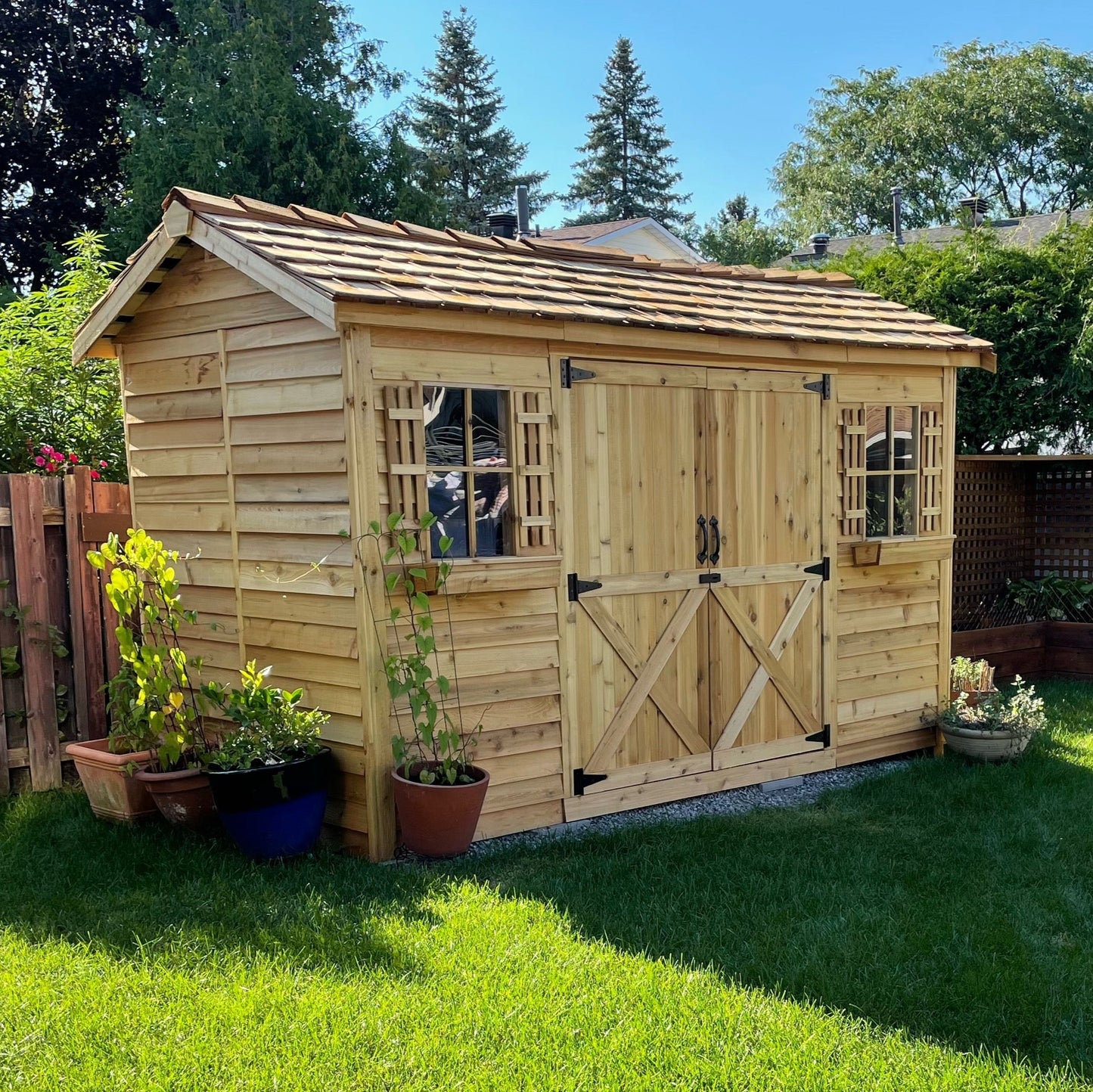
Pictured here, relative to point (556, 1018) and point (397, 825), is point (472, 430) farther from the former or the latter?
point (556, 1018)

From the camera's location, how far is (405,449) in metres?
4.76

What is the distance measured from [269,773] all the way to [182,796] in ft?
2.28

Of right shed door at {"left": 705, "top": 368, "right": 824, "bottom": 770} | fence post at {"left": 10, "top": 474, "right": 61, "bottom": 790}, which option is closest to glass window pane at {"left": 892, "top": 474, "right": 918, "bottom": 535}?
right shed door at {"left": 705, "top": 368, "right": 824, "bottom": 770}

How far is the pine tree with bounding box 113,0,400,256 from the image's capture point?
1689 centimetres

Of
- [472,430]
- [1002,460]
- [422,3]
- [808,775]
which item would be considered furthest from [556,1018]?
[422,3]

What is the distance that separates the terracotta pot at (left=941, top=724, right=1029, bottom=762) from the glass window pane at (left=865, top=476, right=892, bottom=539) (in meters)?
1.28

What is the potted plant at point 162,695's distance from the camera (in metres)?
4.94

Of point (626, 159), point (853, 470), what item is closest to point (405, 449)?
point (853, 470)

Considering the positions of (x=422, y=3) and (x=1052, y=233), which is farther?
(x=422, y=3)

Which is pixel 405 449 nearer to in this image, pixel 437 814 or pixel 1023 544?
pixel 437 814

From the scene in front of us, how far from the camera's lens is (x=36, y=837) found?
16.3 ft

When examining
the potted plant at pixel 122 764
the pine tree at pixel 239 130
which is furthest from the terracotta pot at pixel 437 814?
the pine tree at pixel 239 130

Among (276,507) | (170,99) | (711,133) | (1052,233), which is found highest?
(711,133)

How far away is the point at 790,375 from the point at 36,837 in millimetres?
4486
